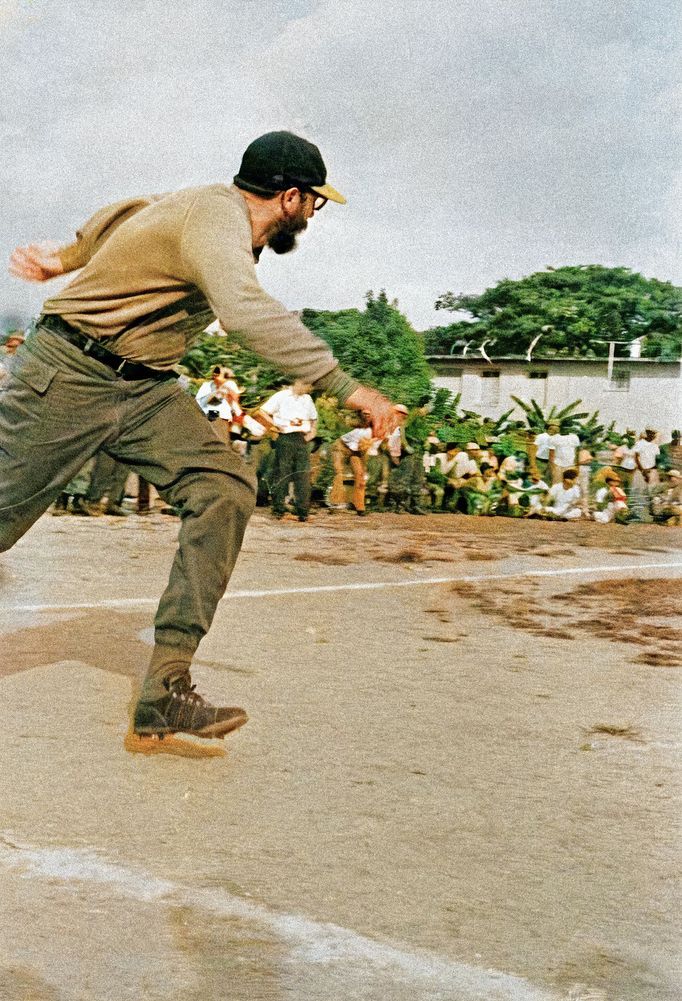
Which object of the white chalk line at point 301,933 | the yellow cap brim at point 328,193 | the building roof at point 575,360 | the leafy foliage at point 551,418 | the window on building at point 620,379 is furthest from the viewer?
the building roof at point 575,360

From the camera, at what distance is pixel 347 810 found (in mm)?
A: 3830

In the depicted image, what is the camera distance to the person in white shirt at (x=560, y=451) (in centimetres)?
1673

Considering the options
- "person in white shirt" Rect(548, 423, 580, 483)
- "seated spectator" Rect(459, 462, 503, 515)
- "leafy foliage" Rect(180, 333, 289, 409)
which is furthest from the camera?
"person in white shirt" Rect(548, 423, 580, 483)

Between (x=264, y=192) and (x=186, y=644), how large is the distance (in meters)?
1.44

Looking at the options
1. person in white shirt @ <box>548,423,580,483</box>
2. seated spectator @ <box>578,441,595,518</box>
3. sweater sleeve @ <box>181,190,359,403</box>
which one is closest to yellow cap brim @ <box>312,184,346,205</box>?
sweater sleeve @ <box>181,190,359,403</box>

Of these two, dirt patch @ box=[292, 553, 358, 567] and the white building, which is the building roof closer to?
the white building

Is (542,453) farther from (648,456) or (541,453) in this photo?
(648,456)

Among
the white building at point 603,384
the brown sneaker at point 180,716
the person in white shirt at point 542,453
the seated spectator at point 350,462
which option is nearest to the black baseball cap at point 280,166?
the brown sneaker at point 180,716

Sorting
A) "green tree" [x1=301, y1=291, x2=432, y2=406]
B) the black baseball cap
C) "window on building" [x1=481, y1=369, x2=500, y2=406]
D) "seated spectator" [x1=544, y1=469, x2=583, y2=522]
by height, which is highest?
"window on building" [x1=481, y1=369, x2=500, y2=406]

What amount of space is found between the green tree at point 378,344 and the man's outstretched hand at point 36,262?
11.0m

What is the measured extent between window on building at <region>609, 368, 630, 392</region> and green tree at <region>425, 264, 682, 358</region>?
217 cm

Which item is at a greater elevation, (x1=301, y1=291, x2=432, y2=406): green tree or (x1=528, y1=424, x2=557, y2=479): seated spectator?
(x1=301, y1=291, x2=432, y2=406): green tree

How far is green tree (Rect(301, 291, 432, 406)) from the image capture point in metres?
15.8

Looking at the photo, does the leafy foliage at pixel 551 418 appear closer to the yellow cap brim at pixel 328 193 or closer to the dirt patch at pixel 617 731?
the dirt patch at pixel 617 731
